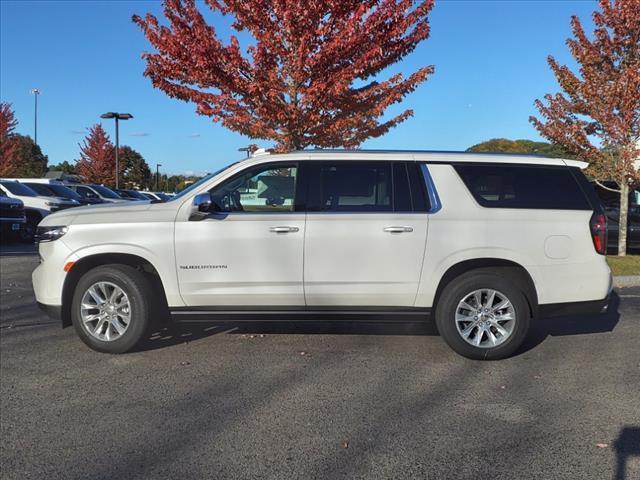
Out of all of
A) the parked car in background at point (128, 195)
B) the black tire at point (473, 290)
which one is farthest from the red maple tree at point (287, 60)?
the parked car in background at point (128, 195)

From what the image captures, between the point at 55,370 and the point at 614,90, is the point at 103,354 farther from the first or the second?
the point at 614,90

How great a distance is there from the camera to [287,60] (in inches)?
416

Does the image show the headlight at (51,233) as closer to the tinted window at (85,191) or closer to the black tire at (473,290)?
the black tire at (473,290)

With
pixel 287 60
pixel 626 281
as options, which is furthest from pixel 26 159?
pixel 626 281

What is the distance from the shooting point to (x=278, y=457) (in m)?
3.47

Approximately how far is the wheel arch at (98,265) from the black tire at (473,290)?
2675 millimetres

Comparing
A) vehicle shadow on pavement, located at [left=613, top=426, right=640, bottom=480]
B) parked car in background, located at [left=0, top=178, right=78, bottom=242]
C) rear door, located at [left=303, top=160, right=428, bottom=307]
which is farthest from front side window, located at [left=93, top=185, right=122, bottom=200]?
vehicle shadow on pavement, located at [left=613, top=426, right=640, bottom=480]

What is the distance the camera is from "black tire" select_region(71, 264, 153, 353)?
5.43 meters

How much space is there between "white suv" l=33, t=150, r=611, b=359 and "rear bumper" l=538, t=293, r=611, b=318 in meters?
0.01

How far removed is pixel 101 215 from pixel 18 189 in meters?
14.3

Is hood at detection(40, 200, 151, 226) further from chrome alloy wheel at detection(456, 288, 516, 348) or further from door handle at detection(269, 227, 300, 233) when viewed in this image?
chrome alloy wheel at detection(456, 288, 516, 348)

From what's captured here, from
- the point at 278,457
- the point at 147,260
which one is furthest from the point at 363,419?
the point at 147,260

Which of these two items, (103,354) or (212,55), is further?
(212,55)

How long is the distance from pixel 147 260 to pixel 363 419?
2.57 m
